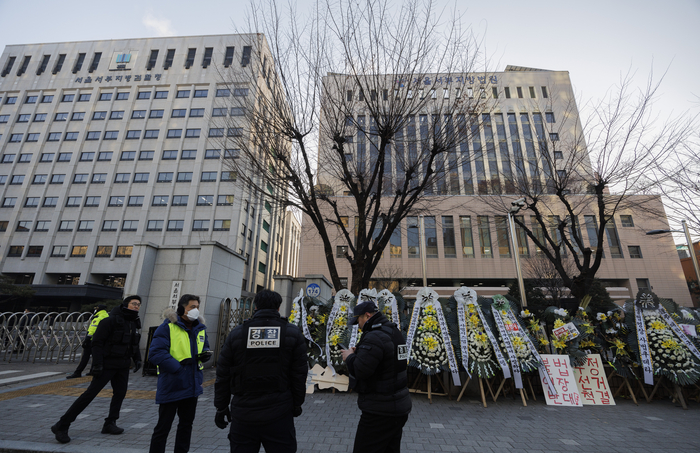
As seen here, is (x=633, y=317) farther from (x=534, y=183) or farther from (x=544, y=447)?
(x=534, y=183)

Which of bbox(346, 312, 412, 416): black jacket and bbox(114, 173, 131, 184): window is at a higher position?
bbox(114, 173, 131, 184): window

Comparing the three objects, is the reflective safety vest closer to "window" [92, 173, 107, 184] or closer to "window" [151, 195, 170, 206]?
"window" [151, 195, 170, 206]

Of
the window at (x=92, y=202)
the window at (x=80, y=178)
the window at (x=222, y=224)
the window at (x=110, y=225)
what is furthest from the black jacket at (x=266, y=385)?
the window at (x=80, y=178)

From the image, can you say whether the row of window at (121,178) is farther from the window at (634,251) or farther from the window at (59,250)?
the window at (634,251)

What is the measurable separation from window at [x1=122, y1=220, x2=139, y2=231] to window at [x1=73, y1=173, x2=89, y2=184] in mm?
8527

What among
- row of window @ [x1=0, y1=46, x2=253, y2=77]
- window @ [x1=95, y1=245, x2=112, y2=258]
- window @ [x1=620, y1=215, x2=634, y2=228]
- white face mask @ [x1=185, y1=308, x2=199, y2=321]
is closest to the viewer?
white face mask @ [x1=185, y1=308, x2=199, y2=321]

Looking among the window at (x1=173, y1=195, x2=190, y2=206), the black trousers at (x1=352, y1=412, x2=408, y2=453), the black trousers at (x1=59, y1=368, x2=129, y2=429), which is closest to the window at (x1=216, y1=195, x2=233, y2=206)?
the window at (x1=173, y1=195, x2=190, y2=206)

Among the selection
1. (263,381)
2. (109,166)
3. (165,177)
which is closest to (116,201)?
(109,166)

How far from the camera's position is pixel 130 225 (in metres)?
37.8

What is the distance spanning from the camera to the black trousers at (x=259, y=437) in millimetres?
2557

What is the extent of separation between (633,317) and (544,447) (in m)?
4.85

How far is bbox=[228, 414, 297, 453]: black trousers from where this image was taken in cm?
256

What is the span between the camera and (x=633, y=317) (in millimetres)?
7059

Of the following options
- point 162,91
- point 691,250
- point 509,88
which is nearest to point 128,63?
point 162,91
